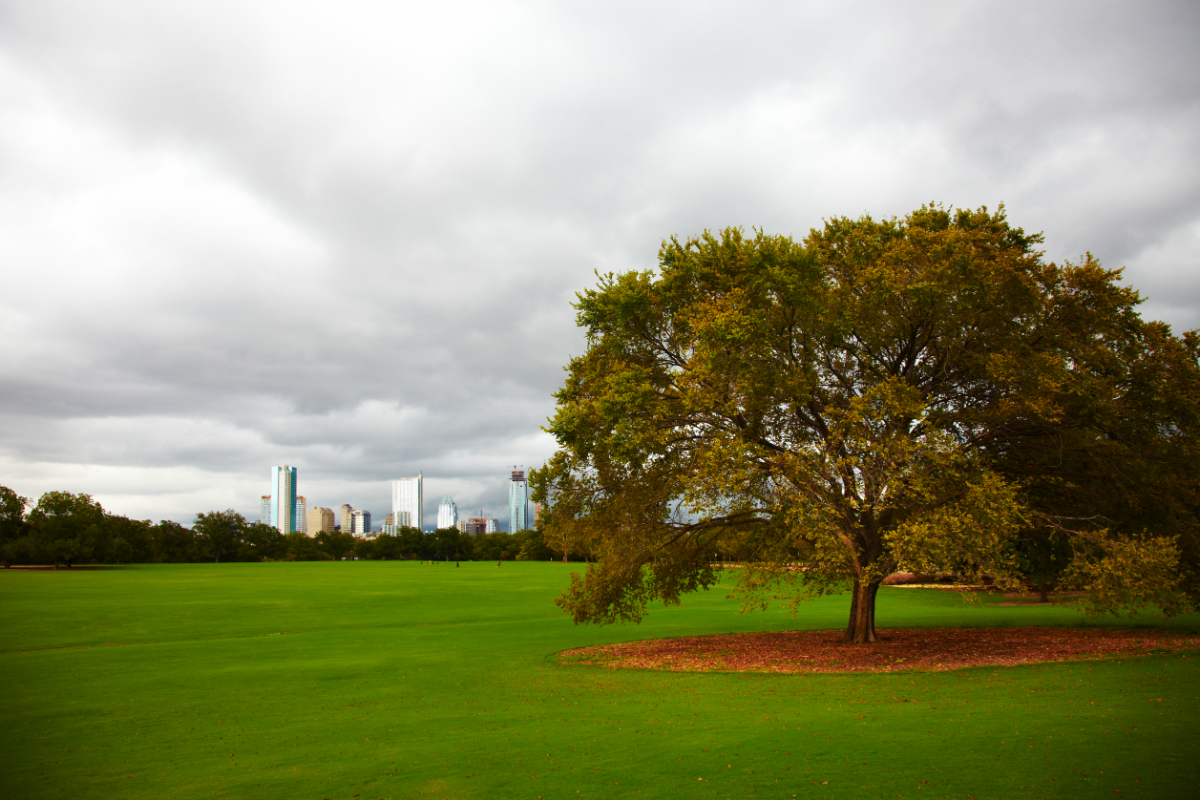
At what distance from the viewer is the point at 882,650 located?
23.8 meters

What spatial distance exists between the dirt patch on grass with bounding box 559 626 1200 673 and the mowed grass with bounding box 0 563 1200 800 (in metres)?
1.58

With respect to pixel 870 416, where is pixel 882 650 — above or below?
below

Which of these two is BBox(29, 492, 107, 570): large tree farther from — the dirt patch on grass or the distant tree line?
the dirt patch on grass

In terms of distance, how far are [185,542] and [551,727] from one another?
155434 millimetres

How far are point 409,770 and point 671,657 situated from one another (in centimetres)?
1494

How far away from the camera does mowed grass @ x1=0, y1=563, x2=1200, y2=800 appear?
10430 millimetres

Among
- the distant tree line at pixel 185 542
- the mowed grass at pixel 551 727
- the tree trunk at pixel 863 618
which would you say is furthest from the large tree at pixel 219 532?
the tree trunk at pixel 863 618

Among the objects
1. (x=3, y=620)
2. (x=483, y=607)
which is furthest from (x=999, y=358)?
(x=3, y=620)

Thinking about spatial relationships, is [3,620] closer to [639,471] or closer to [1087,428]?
[639,471]

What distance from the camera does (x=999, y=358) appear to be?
20.4 metres

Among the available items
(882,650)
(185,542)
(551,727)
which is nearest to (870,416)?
(882,650)

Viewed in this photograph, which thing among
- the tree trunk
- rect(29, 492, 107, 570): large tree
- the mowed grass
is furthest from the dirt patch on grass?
rect(29, 492, 107, 570): large tree

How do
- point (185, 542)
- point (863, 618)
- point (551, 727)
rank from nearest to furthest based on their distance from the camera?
point (551, 727) < point (863, 618) < point (185, 542)

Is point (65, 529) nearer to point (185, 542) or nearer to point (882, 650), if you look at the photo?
point (185, 542)
